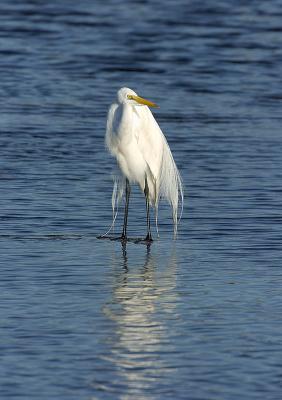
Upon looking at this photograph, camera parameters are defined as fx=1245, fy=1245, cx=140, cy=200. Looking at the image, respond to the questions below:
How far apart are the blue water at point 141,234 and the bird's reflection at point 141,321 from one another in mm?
12

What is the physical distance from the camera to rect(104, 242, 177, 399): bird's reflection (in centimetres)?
633

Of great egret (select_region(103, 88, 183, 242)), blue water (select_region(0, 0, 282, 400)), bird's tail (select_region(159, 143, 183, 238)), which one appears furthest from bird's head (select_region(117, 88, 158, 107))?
blue water (select_region(0, 0, 282, 400))

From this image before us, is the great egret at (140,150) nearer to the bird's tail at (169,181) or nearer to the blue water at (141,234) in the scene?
the bird's tail at (169,181)

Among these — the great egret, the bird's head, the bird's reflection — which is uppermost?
the bird's head

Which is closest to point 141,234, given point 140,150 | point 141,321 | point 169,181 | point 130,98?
point 169,181

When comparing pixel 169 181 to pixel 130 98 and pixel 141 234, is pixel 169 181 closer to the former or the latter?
pixel 141 234

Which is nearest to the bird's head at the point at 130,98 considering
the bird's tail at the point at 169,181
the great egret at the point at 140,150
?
the great egret at the point at 140,150

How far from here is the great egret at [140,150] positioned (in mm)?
10344

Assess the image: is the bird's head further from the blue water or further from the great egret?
the blue water

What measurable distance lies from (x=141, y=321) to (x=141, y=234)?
116 inches

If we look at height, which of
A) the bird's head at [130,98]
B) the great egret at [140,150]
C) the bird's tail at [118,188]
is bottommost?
the bird's tail at [118,188]

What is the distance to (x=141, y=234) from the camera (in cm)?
1032

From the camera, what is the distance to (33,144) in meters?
14.0

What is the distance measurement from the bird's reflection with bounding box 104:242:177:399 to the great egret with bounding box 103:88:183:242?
109 cm
